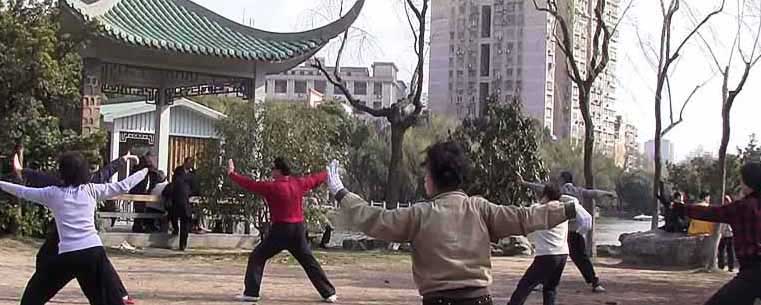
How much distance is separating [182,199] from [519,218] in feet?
45.0

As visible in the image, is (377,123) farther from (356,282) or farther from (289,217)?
(289,217)

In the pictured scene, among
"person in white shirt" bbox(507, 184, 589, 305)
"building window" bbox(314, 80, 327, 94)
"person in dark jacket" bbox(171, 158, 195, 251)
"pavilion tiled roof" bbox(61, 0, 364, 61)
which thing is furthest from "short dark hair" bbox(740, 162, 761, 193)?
"building window" bbox(314, 80, 327, 94)

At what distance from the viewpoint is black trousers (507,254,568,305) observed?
912 centimetres

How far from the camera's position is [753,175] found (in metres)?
7.48

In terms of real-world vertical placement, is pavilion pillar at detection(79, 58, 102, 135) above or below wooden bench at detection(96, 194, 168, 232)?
above

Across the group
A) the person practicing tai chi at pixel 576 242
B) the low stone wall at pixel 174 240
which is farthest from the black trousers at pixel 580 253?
the low stone wall at pixel 174 240

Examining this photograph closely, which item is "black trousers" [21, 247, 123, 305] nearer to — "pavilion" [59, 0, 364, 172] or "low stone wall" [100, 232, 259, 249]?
"low stone wall" [100, 232, 259, 249]

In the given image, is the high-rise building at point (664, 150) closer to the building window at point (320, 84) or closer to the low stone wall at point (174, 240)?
the low stone wall at point (174, 240)

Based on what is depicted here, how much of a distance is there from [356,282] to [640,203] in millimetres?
44014

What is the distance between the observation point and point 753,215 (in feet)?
24.2

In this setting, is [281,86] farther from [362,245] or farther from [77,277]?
[77,277]

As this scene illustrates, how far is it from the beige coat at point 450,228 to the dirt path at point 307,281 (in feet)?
20.2

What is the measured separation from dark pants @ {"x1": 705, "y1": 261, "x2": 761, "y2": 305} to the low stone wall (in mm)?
12810

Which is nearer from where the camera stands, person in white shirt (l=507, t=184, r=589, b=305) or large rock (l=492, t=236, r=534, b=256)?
person in white shirt (l=507, t=184, r=589, b=305)
